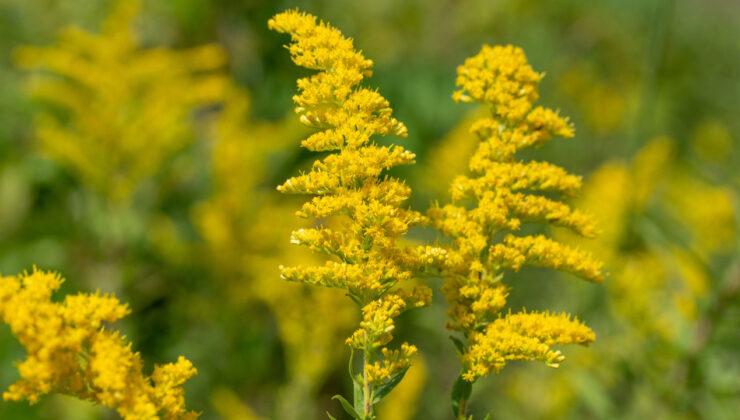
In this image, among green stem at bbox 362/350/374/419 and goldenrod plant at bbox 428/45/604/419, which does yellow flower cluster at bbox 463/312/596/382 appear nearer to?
goldenrod plant at bbox 428/45/604/419

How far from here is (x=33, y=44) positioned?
7.64m

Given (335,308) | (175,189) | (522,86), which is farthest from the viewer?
(175,189)

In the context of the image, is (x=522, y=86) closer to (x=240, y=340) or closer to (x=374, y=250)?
(x=374, y=250)

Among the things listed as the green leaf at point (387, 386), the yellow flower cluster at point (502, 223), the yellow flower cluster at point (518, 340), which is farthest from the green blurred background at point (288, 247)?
the green leaf at point (387, 386)

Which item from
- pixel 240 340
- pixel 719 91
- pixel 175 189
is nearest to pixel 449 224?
pixel 240 340

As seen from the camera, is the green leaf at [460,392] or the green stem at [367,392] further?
the green leaf at [460,392]

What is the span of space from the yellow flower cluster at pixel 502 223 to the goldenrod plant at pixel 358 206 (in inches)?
5.1

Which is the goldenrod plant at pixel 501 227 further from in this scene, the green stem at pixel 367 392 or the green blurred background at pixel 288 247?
the green blurred background at pixel 288 247

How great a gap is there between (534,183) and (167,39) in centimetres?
664

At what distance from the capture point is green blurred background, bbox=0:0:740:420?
11.5 ft

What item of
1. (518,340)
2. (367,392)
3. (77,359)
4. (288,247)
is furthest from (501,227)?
(288,247)

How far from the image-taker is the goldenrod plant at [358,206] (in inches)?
55.6

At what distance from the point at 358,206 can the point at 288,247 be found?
3.06 meters

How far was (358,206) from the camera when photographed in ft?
4.65
